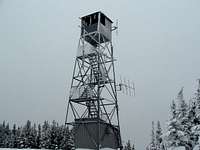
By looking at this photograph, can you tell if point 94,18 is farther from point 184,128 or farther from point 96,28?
point 184,128

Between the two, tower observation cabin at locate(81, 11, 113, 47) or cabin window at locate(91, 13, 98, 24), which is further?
cabin window at locate(91, 13, 98, 24)

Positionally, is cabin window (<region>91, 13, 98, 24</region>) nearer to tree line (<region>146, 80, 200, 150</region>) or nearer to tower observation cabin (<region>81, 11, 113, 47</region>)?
tower observation cabin (<region>81, 11, 113, 47</region>)

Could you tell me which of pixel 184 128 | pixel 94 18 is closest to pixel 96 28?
pixel 94 18

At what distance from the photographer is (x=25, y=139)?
47625 mm

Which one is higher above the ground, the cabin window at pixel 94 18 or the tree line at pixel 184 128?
the cabin window at pixel 94 18

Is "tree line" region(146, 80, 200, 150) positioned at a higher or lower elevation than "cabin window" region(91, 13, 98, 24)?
lower

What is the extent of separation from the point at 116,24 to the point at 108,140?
10.5m

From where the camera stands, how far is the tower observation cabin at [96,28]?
2133 cm

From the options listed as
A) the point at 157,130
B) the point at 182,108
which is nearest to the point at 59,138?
the point at 157,130

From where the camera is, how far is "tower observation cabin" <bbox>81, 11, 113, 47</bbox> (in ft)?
Answer: 70.0

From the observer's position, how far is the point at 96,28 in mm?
21312

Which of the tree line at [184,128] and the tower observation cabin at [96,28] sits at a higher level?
the tower observation cabin at [96,28]

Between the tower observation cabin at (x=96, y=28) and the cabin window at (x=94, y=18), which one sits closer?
the tower observation cabin at (x=96, y=28)

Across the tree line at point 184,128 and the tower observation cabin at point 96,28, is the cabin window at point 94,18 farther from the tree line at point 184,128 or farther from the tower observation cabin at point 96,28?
the tree line at point 184,128
